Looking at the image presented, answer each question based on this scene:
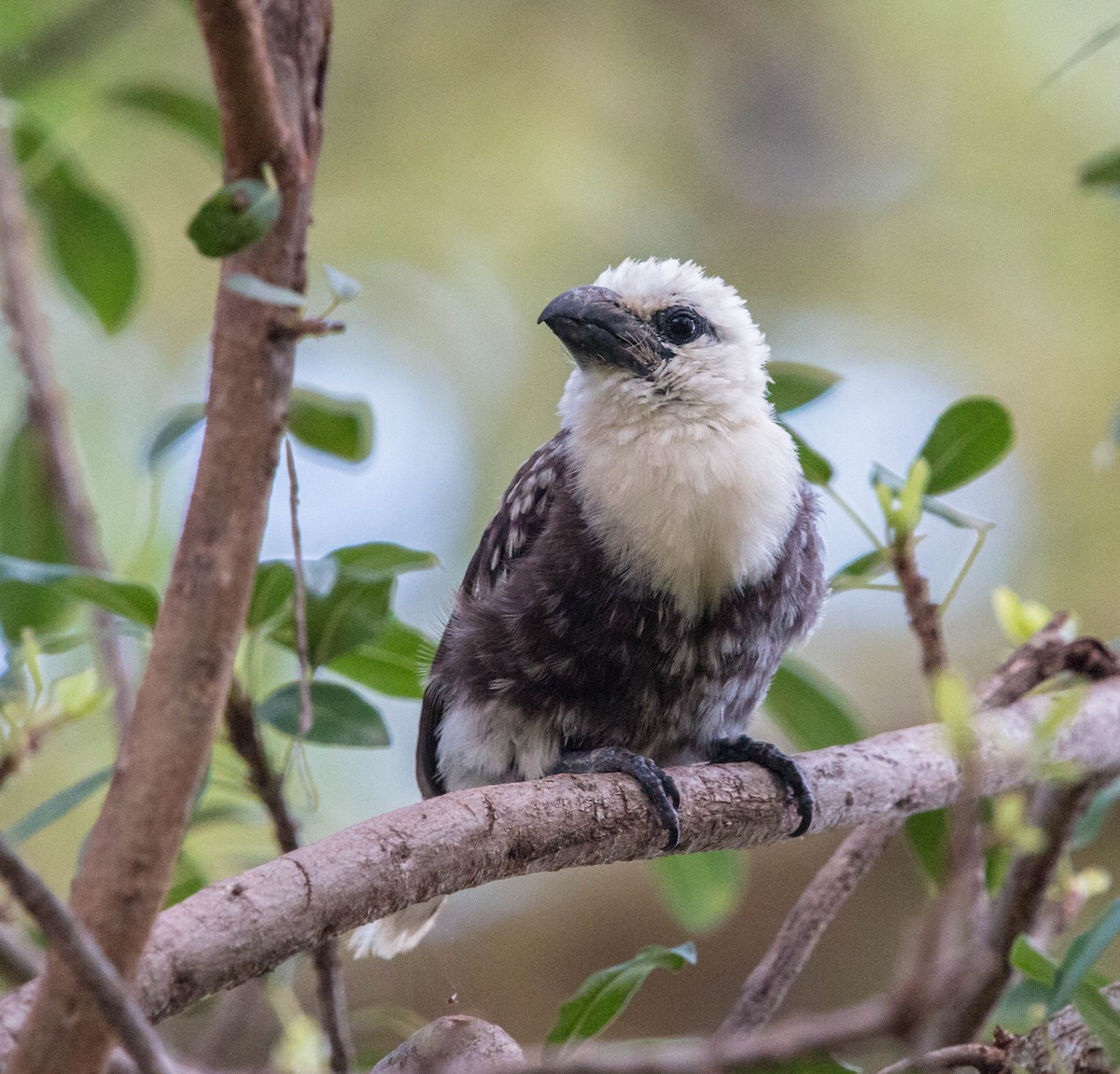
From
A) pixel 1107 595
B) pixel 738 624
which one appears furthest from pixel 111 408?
pixel 1107 595

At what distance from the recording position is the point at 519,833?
1.69 metres

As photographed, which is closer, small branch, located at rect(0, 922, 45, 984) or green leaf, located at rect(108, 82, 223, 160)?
small branch, located at rect(0, 922, 45, 984)

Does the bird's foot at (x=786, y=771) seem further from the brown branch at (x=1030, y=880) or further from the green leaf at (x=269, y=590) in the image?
the green leaf at (x=269, y=590)

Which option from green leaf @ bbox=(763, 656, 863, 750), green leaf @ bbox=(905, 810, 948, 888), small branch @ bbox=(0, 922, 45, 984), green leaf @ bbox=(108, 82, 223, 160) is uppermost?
green leaf @ bbox=(108, 82, 223, 160)

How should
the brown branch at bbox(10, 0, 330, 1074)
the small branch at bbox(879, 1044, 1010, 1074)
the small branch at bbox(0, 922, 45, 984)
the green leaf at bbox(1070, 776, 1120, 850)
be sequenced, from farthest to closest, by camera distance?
1. the green leaf at bbox(1070, 776, 1120, 850)
2. the small branch at bbox(879, 1044, 1010, 1074)
3. the small branch at bbox(0, 922, 45, 984)
4. the brown branch at bbox(10, 0, 330, 1074)

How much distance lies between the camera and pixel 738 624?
2.36 m

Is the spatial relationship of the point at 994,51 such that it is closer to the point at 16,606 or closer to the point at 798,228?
the point at 798,228

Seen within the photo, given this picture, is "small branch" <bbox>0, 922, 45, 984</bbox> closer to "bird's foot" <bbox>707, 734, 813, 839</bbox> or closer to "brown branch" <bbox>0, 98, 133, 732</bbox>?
"brown branch" <bbox>0, 98, 133, 732</bbox>

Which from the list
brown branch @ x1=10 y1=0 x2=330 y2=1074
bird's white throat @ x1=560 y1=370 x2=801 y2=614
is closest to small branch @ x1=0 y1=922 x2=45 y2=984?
brown branch @ x1=10 y1=0 x2=330 y2=1074

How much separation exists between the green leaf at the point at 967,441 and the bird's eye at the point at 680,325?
1.83ft

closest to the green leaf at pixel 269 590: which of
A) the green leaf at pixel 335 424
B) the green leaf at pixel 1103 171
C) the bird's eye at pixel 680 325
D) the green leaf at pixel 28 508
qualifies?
the green leaf at pixel 335 424

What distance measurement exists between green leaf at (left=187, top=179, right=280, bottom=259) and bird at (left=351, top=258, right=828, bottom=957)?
118cm

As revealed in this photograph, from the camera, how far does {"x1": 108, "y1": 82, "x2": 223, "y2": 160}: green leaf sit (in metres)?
2.39

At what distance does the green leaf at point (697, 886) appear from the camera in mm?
2656
